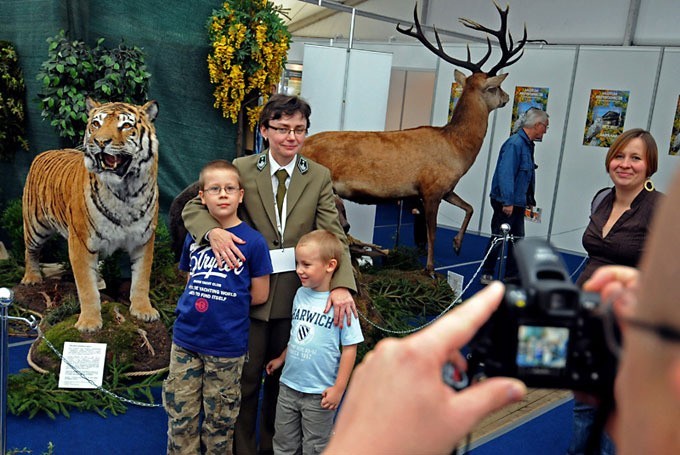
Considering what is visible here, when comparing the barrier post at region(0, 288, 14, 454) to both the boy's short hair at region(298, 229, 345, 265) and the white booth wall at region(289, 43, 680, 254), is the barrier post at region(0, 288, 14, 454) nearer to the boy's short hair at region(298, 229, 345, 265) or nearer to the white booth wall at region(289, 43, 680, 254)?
the boy's short hair at region(298, 229, 345, 265)

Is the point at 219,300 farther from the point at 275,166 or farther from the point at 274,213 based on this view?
the point at 275,166

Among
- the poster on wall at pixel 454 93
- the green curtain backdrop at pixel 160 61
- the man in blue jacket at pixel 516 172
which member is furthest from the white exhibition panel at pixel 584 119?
the green curtain backdrop at pixel 160 61

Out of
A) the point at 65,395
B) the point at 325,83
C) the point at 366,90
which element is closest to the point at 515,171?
the point at 366,90

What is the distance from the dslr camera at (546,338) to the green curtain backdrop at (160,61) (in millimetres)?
4496

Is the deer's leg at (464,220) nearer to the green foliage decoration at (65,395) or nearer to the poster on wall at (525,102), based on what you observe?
the poster on wall at (525,102)

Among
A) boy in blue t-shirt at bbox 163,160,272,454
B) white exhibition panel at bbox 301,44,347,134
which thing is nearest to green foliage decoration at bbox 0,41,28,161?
white exhibition panel at bbox 301,44,347,134

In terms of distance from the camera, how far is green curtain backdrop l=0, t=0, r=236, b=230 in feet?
15.0

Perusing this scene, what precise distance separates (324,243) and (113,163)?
1555mm

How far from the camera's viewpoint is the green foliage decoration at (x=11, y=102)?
15.1 feet

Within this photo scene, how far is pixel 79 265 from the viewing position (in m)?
3.58

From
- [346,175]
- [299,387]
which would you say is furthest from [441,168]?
[299,387]

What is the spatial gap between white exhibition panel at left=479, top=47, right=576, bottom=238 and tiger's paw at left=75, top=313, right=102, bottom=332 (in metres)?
6.04

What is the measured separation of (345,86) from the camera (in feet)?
19.4

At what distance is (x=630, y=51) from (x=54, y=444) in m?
7.35
